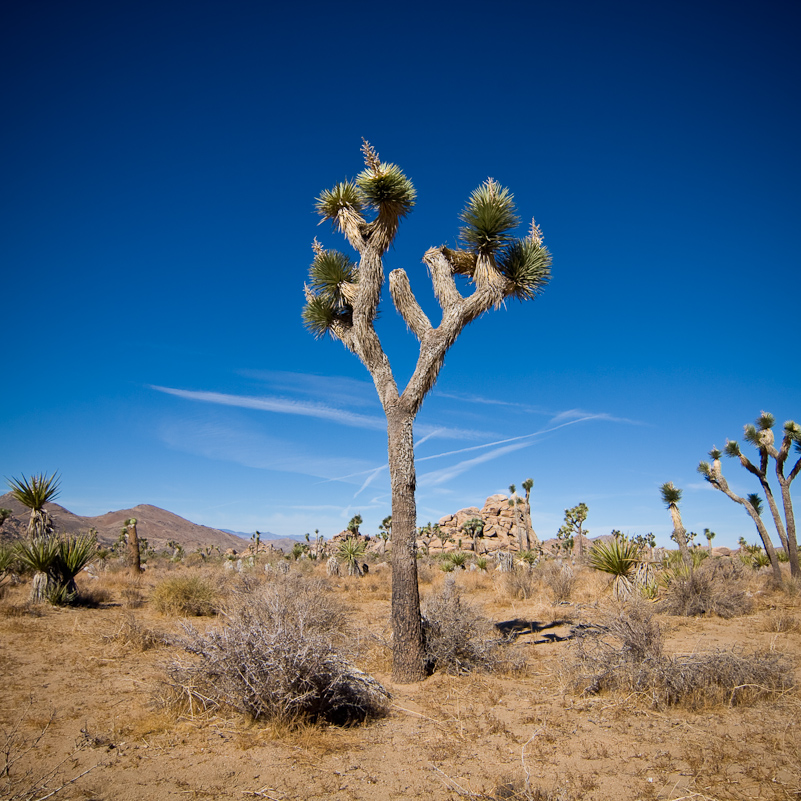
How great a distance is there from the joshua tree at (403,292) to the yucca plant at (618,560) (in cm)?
731

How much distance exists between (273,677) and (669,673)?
4282 millimetres

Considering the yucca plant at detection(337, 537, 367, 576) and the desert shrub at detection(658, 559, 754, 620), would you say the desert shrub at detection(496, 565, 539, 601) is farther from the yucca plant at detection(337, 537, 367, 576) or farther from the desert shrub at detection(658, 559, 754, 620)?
the yucca plant at detection(337, 537, 367, 576)

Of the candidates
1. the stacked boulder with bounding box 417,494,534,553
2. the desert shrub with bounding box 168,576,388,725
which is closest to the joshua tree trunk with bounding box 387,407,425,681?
the desert shrub with bounding box 168,576,388,725

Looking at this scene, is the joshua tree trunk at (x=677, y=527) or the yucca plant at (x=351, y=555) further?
the yucca plant at (x=351, y=555)

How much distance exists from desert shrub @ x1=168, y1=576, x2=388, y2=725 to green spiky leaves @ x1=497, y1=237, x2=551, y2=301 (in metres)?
6.53

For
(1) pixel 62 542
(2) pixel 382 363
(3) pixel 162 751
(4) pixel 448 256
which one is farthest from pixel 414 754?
(1) pixel 62 542

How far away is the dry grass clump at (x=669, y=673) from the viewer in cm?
515

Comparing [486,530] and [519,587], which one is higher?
[486,530]

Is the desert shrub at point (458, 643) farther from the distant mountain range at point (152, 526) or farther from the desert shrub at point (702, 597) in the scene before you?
the distant mountain range at point (152, 526)

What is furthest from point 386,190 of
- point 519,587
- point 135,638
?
point 519,587

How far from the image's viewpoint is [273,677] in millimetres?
4539

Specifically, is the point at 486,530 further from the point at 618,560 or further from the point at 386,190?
the point at 386,190

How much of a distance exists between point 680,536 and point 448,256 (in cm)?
1489

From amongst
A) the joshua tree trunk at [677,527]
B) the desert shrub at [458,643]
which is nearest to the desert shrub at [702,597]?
the joshua tree trunk at [677,527]
